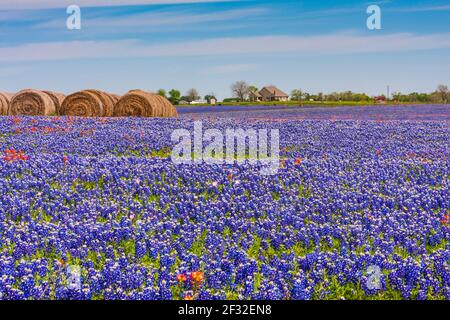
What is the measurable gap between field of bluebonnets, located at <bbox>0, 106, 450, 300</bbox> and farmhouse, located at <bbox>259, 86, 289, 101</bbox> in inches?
4573

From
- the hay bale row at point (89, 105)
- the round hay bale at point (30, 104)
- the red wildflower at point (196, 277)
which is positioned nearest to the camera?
the red wildflower at point (196, 277)

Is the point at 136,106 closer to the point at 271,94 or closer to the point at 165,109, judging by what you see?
the point at 165,109

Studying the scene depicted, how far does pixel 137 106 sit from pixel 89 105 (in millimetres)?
2179

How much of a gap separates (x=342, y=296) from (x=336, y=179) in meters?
4.77

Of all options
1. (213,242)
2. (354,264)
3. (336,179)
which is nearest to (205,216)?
(213,242)

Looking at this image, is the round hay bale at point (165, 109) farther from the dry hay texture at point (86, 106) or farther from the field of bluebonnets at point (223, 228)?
the field of bluebonnets at point (223, 228)

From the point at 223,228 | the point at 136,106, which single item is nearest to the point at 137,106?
the point at 136,106

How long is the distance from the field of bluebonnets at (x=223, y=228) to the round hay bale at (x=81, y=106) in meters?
13.0

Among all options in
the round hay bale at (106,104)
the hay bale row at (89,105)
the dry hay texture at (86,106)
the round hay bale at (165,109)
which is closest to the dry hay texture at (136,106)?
the hay bale row at (89,105)

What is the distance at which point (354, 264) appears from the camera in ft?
18.3

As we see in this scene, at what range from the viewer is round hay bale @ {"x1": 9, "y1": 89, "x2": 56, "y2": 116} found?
25969 millimetres

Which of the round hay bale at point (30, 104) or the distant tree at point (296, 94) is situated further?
the distant tree at point (296, 94)

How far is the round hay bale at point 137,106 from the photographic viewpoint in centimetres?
2520

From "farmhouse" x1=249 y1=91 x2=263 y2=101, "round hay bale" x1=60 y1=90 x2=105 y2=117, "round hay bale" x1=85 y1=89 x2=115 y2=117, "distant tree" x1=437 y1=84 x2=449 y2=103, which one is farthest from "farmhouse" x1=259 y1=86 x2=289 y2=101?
"round hay bale" x1=60 y1=90 x2=105 y2=117
